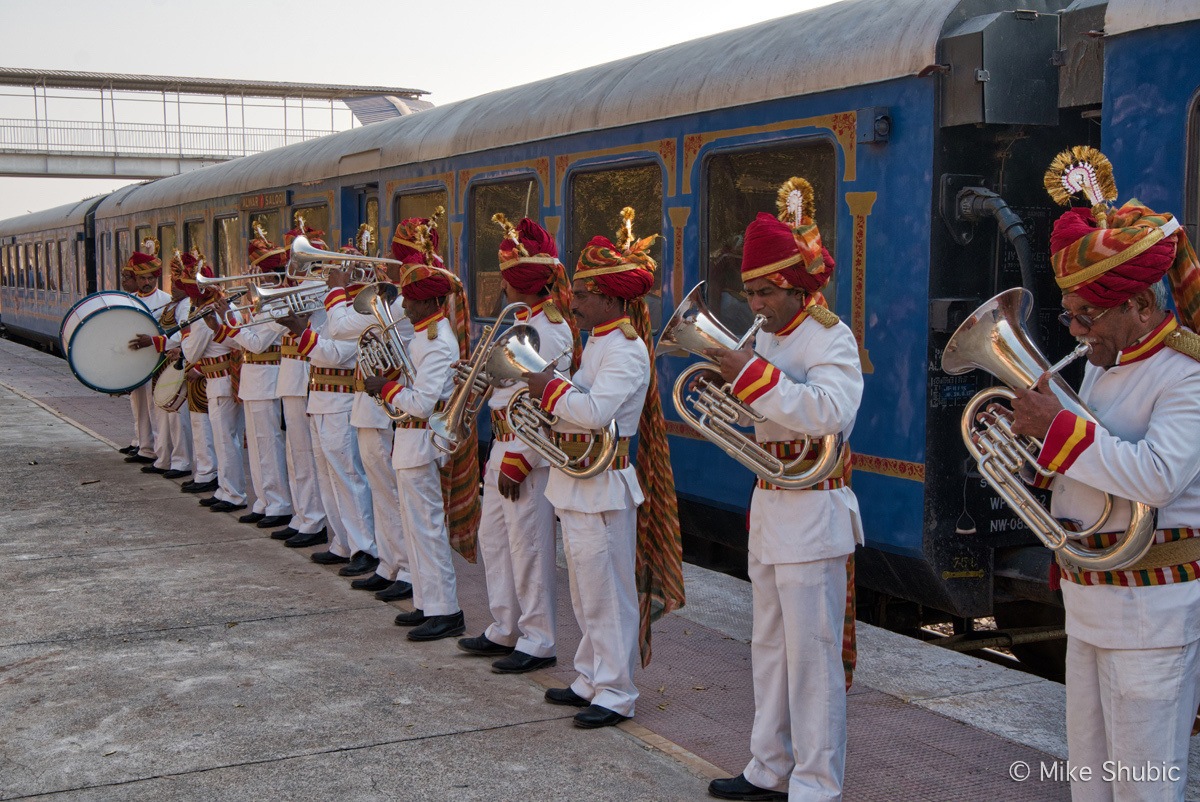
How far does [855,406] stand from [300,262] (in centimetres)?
505

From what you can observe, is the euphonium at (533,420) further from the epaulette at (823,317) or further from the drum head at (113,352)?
the drum head at (113,352)

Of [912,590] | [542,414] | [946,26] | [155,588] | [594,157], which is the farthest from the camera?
[594,157]

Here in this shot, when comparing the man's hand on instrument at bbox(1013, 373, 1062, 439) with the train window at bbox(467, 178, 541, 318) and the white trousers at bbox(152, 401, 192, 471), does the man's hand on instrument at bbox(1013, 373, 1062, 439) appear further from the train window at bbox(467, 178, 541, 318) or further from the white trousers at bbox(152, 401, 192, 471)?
the white trousers at bbox(152, 401, 192, 471)

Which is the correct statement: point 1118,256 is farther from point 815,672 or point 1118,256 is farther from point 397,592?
point 397,592

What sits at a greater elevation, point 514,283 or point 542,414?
point 514,283

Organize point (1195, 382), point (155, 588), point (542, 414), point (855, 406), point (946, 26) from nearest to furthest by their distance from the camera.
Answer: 1. point (1195, 382)
2. point (855, 406)
3. point (542, 414)
4. point (946, 26)
5. point (155, 588)

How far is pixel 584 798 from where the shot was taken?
395cm

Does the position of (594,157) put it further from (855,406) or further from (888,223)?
(855,406)

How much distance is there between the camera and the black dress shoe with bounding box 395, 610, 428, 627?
Answer: 19.8 feet

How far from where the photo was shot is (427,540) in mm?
6000

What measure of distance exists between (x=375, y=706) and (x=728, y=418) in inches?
77.5

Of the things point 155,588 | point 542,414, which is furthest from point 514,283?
point 155,588

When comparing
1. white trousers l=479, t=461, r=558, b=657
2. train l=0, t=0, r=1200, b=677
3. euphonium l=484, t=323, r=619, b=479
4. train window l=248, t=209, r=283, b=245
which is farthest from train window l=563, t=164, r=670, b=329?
train window l=248, t=209, r=283, b=245

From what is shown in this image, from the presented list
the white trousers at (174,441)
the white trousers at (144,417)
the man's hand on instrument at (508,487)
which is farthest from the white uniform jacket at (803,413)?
the white trousers at (144,417)
